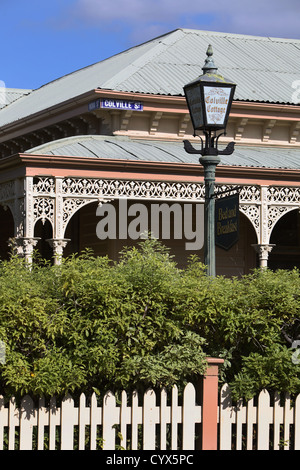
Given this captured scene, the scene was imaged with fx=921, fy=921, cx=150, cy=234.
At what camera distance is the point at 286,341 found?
26.0ft

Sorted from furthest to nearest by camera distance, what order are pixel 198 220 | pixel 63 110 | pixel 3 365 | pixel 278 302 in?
pixel 63 110
pixel 198 220
pixel 278 302
pixel 3 365

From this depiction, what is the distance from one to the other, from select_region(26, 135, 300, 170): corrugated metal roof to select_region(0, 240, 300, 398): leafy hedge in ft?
31.3

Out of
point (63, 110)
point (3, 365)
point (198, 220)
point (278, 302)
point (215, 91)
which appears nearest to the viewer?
point (3, 365)

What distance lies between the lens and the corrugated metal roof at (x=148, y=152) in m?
17.4

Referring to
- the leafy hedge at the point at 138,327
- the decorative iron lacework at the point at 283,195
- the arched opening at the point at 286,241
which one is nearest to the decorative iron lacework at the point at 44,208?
the decorative iron lacework at the point at 283,195

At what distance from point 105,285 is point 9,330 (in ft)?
2.74

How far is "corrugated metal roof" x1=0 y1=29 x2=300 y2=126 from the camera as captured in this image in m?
20.5

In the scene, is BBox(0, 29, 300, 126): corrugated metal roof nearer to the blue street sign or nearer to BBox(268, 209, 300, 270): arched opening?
the blue street sign

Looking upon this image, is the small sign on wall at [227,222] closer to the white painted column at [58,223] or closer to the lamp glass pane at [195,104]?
the lamp glass pane at [195,104]

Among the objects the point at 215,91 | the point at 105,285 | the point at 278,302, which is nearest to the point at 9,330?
the point at 105,285

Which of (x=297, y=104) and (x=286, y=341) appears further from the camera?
(x=297, y=104)
